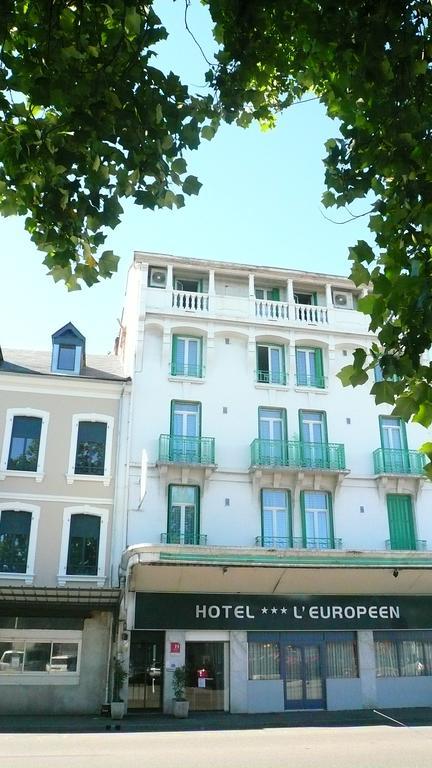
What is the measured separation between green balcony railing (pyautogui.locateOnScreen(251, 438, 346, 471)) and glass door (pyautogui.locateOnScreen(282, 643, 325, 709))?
5.69 meters

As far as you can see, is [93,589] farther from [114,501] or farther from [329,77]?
[329,77]

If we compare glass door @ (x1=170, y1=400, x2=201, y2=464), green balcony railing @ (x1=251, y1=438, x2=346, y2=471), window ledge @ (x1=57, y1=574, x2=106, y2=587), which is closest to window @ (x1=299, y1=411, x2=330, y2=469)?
green balcony railing @ (x1=251, y1=438, x2=346, y2=471)

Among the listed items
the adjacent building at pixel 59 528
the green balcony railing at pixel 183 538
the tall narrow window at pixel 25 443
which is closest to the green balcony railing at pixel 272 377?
the adjacent building at pixel 59 528

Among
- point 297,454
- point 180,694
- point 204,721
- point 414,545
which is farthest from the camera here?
point 414,545

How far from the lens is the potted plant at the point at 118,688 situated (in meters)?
18.2

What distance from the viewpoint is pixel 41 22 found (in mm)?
5566

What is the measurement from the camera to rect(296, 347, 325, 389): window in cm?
2475

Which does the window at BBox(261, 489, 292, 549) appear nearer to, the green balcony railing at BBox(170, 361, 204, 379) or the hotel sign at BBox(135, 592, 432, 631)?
the hotel sign at BBox(135, 592, 432, 631)

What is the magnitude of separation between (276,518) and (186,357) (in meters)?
6.44

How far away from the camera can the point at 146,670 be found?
2009 centimetres

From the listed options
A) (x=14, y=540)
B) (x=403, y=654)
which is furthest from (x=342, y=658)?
(x=14, y=540)

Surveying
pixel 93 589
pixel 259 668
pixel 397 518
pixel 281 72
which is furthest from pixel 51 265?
pixel 397 518

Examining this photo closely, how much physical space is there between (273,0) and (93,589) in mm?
16648

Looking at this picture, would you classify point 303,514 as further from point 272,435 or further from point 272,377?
point 272,377
